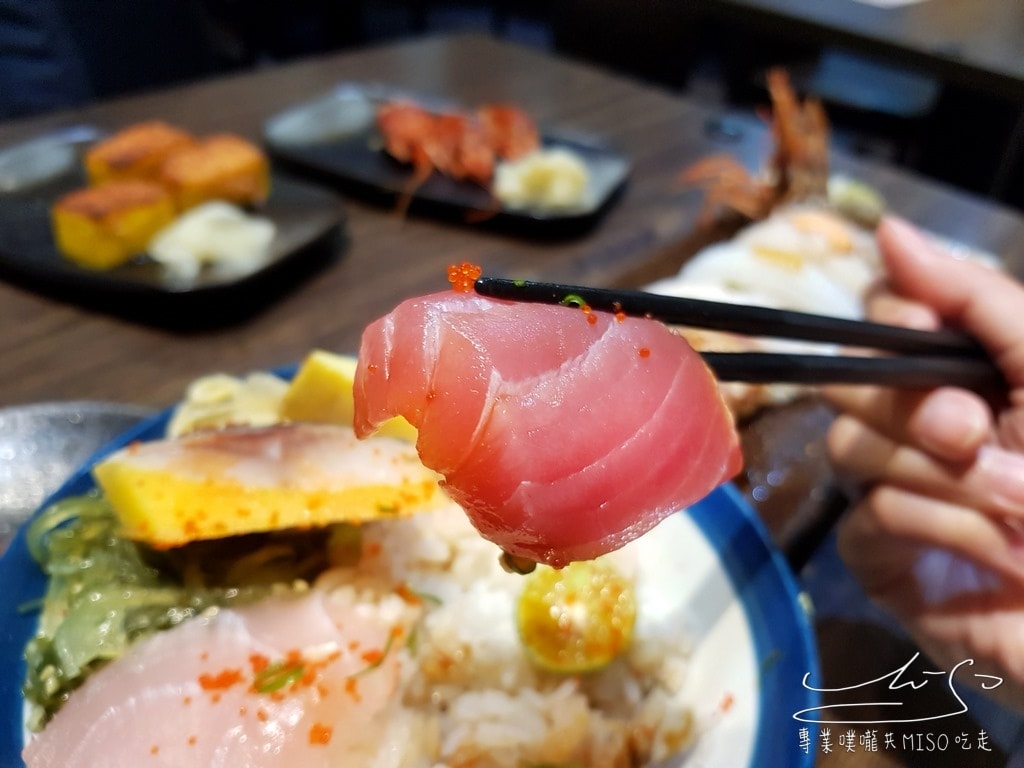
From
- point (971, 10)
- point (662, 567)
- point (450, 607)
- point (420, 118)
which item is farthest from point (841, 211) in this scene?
point (450, 607)

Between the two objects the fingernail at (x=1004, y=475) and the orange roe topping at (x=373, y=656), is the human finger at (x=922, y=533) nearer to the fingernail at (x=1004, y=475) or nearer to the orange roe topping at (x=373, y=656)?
the fingernail at (x=1004, y=475)

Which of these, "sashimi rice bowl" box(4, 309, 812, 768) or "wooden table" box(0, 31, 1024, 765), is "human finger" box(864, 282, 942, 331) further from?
"sashimi rice bowl" box(4, 309, 812, 768)

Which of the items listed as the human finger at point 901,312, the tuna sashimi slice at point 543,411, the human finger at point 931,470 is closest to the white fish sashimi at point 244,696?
the tuna sashimi slice at point 543,411

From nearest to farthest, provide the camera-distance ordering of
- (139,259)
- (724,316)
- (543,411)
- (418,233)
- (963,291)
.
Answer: (543,411)
(724,316)
(963,291)
(139,259)
(418,233)

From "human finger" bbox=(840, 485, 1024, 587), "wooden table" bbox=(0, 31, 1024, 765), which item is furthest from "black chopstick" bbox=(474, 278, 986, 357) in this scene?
"wooden table" bbox=(0, 31, 1024, 765)

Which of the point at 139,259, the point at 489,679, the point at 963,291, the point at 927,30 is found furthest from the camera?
the point at 927,30

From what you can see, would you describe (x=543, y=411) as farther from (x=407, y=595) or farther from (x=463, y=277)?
(x=407, y=595)

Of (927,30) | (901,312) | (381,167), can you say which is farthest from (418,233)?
(927,30)

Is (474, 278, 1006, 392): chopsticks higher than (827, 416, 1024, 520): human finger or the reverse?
higher
